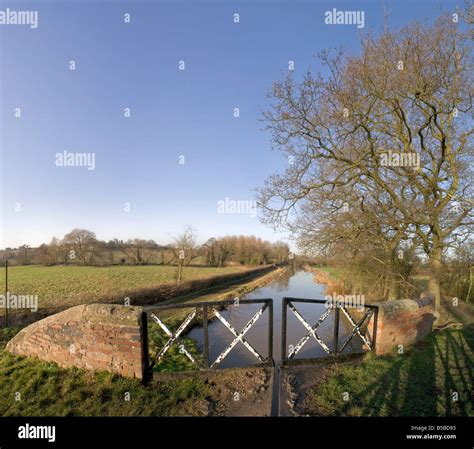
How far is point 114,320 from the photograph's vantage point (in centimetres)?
413

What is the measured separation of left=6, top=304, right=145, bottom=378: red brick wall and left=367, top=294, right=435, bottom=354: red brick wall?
501 cm

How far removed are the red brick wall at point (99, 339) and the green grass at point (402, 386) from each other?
9.83ft

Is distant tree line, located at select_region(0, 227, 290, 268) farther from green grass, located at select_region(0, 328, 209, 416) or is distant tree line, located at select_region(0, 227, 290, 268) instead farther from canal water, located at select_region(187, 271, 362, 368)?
green grass, located at select_region(0, 328, 209, 416)

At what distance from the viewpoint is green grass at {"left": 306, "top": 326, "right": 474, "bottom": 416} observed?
11.1ft

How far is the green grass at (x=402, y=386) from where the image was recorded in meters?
3.40

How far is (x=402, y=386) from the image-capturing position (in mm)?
3988

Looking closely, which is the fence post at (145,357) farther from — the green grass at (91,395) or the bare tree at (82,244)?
the bare tree at (82,244)

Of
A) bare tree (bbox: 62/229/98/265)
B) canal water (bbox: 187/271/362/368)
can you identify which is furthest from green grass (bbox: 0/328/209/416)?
bare tree (bbox: 62/229/98/265)

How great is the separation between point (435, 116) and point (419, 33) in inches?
99.5

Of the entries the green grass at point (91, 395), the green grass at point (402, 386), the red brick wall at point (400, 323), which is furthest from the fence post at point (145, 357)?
the red brick wall at point (400, 323)

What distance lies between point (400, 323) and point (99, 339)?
21.3 ft
